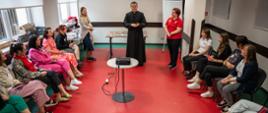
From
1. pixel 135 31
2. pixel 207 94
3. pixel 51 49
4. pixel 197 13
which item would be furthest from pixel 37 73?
pixel 197 13

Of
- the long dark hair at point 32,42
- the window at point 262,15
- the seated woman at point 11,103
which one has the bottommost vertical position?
the seated woman at point 11,103

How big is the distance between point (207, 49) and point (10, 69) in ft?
10.8

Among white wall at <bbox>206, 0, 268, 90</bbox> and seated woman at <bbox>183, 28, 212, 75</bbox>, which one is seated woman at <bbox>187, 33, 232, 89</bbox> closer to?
seated woman at <bbox>183, 28, 212, 75</bbox>

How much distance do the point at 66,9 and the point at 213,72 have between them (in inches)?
184

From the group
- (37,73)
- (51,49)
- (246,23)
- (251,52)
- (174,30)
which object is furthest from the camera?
(174,30)

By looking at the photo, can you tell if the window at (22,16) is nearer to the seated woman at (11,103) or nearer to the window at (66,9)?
the window at (66,9)

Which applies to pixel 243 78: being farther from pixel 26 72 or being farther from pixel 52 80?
pixel 26 72

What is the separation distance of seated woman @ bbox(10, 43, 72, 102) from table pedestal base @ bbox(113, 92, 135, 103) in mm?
934

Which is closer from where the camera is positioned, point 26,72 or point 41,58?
point 26,72

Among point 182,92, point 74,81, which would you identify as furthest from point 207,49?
point 74,81

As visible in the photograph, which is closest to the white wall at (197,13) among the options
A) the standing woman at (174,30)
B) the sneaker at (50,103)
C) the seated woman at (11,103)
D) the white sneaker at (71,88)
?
the standing woman at (174,30)

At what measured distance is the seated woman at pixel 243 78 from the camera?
2.65 meters

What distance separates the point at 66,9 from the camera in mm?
6219

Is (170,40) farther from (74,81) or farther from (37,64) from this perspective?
(37,64)
